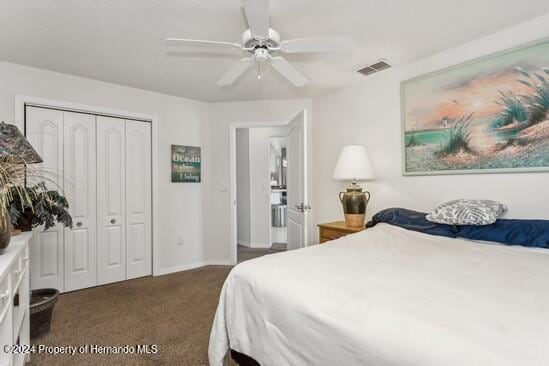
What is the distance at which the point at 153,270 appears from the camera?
3.36 metres

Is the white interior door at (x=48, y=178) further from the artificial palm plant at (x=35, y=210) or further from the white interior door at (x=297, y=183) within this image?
the white interior door at (x=297, y=183)

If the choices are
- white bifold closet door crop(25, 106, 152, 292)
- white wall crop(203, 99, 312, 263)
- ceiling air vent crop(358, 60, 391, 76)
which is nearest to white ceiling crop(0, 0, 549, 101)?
ceiling air vent crop(358, 60, 391, 76)

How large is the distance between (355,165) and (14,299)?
2.64 m

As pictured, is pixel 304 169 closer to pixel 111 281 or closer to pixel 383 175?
pixel 383 175

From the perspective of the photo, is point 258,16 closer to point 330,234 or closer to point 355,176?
point 355,176

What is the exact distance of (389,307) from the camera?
34.3 inches

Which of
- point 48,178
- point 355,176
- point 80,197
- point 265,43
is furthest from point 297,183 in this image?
point 48,178

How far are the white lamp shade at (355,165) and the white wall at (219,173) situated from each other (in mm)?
1499

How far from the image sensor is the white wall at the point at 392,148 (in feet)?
6.46

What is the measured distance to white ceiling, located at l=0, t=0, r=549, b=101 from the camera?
5.74 feet

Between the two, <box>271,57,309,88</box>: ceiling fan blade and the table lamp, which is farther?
the table lamp

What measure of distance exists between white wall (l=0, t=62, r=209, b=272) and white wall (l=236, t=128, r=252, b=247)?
3.80 feet

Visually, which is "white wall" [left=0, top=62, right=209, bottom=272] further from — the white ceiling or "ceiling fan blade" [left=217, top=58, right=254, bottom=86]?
"ceiling fan blade" [left=217, top=58, right=254, bottom=86]

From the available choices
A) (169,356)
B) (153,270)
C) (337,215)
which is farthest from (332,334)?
(153,270)
